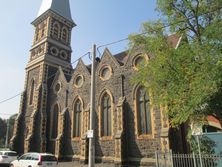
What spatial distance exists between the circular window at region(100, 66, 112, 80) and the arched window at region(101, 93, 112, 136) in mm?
2026

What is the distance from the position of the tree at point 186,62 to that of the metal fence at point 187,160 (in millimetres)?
2424

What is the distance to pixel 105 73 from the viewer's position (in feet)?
82.9

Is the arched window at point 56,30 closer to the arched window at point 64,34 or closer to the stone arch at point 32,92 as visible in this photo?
the arched window at point 64,34

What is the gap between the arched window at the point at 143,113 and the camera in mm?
20125

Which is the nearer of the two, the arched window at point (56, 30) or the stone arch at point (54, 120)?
the stone arch at point (54, 120)

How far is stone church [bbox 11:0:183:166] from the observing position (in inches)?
787

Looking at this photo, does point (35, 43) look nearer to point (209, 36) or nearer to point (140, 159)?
point (140, 159)

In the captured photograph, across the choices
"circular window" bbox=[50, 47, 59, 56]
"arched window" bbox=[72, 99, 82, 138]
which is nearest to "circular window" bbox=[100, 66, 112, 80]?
"arched window" bbox=[72, 99, 82, 138]

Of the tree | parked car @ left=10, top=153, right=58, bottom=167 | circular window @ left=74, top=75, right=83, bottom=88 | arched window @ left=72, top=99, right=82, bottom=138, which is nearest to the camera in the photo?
the tree

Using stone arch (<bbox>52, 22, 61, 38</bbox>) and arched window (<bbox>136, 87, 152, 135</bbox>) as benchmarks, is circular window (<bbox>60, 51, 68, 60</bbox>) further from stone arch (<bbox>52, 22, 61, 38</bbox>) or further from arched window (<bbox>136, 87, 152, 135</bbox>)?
arched window (<bbox>136, 87, 152, 135</bbox>)

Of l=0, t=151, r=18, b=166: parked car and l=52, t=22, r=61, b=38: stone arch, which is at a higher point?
l=52, t=22, r=61, b=38: stone arch

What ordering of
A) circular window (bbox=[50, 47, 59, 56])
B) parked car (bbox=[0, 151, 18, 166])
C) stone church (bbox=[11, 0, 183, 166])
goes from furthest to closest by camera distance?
1. circular window (bbox=[50, 47, 59, 56])
2. parked car (bbox=[0, 151, 18, 166])
3. stone church (bbox=[11, 0, 183, 166])

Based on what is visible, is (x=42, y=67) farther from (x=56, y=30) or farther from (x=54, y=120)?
(x=54, y=120)

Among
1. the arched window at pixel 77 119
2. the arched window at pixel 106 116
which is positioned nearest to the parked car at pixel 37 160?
the arched window at pixel 106 116
